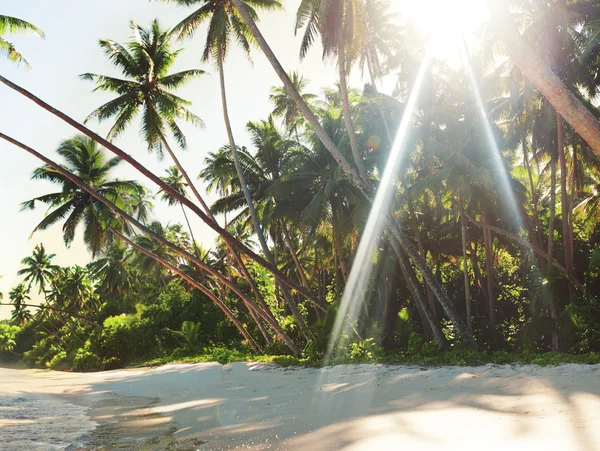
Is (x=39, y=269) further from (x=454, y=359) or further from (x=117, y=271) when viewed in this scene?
(x=454, y=359)

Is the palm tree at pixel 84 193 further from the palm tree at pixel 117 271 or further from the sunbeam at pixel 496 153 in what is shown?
the sunbeam at pixel 496 153

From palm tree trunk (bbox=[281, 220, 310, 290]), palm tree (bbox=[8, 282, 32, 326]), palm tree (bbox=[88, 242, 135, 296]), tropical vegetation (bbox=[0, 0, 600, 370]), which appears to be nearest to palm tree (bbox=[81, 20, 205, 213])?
tropical vegetation (bbox=[0, 0, 600, 370])

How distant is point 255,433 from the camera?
495 cm

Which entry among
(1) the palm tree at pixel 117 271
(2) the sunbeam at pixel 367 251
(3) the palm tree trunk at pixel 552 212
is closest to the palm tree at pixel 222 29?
(2) the sunbeam at pixel 367 251

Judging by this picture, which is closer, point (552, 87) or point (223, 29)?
point (552, 87)

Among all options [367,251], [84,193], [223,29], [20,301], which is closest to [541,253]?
[367,251]

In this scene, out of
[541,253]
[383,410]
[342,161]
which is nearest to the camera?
[383,410]

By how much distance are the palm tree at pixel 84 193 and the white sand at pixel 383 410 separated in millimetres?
12144

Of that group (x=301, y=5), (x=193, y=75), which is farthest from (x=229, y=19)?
(x=301, y=5)

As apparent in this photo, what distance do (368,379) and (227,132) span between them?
1076 centimetres

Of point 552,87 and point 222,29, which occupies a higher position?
point 222,29

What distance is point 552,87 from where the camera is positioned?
5.42 m

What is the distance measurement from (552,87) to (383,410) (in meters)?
4.45

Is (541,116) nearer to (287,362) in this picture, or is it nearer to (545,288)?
(545,288)
